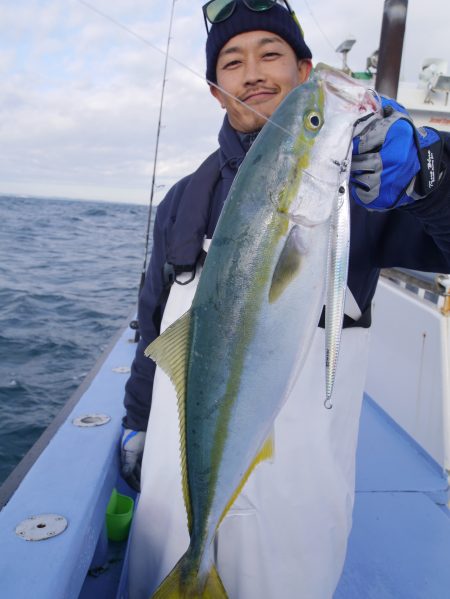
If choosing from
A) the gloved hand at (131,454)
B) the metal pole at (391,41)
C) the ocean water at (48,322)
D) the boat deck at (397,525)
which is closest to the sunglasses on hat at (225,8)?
the gloved hand at (131,454)

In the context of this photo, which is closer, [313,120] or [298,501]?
[313,120]

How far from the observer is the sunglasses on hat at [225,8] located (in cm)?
238

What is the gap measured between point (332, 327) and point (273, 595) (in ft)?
3.95

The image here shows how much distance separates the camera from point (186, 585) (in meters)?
1.53

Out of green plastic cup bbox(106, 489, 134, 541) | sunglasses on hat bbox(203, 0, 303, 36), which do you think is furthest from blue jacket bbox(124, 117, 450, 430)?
green plastic cup bbox(106, 489, 134, 541)

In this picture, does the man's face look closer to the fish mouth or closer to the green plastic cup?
the fish mouth

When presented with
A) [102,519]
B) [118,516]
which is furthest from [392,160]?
[118,516]

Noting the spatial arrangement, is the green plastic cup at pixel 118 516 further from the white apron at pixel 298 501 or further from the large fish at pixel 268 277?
the large fish at pixel 268 277

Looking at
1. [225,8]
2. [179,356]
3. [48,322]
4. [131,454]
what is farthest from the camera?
[48,322]

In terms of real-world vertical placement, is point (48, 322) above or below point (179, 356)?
below

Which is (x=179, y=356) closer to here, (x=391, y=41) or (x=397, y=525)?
(x=397, y=525)

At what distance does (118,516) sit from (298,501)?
4.91 feet

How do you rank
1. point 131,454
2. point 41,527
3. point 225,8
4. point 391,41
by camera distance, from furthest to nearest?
point 391,41 < point 131,454 < point 225,8 < point 41,527

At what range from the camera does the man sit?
185cm
